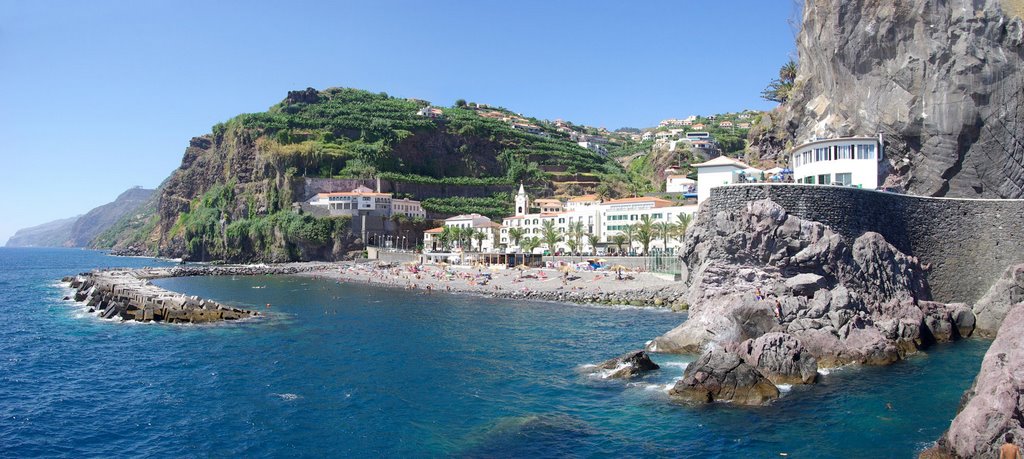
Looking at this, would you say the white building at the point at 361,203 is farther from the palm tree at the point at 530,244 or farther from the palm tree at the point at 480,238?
the palm tree at the point at 530,244

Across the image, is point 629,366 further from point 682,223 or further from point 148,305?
point 682,223

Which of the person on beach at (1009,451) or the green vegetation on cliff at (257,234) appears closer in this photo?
the person on beach at (1009,451)

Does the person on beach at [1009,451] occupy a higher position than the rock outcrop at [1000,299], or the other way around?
the rock outcrop at [1000,299]

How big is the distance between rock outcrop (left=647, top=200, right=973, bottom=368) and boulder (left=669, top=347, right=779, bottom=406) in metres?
4.71

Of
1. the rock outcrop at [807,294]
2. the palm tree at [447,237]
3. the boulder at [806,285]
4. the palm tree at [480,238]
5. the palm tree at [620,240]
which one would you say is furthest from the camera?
the palm tree at [447,237]

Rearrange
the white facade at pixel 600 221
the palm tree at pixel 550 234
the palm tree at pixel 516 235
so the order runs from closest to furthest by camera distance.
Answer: the white facade at pixel 600 221 < the palm tree at pixel 550 234 < the palm tree at pixel 516 235

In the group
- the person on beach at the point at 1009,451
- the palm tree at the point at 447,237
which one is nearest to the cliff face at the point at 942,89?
the person on beach at the point at 1009,451

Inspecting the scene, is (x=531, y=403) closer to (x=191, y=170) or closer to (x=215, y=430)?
(x=215, y=430)

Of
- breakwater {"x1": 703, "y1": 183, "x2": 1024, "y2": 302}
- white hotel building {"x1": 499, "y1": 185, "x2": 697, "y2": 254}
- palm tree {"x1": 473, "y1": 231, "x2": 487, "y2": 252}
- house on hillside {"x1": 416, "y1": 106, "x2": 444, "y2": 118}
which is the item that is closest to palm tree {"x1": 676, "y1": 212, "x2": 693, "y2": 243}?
white hotel building {"x1": 499, "y1": 185, "x2": 697, "y2": 254}

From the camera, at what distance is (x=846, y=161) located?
3594 centimetres

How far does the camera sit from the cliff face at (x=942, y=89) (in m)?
37.1

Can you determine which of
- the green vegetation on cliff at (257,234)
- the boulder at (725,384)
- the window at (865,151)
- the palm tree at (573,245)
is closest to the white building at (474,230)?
the green vegetation on cliff at (257,234)

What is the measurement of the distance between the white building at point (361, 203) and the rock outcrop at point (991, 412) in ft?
276

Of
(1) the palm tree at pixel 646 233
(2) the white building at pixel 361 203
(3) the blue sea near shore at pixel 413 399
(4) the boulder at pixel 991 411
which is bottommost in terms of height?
(3) the blue sea near shore at pixel 413 399
